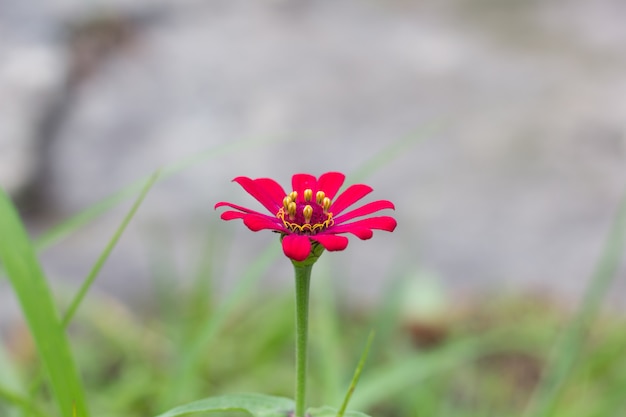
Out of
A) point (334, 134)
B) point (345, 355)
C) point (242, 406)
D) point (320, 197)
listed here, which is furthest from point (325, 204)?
point (334, 134)

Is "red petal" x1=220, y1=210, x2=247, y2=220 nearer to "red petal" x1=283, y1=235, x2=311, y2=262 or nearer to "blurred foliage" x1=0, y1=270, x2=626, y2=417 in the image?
"red petal" x1=283, y1=235, x2=311, y2=262

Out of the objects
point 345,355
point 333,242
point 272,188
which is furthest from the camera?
point 345,355

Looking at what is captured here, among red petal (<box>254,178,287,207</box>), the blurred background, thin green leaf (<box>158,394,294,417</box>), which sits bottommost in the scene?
thin green leaf (<box>158,394,294,417</box>)

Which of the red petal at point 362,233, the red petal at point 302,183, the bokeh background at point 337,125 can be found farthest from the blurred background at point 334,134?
the red petal at point 362,233

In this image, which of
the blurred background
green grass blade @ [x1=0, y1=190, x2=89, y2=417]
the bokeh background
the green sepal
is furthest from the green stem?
the bokeh background

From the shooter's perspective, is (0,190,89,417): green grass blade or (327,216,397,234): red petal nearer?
(327,216,397,234): red petal

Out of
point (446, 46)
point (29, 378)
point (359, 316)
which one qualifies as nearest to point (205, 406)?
point (29, 378)

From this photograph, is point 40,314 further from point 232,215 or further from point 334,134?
point 334,134

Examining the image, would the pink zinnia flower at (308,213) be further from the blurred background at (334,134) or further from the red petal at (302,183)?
the blurred background at (334,134)
